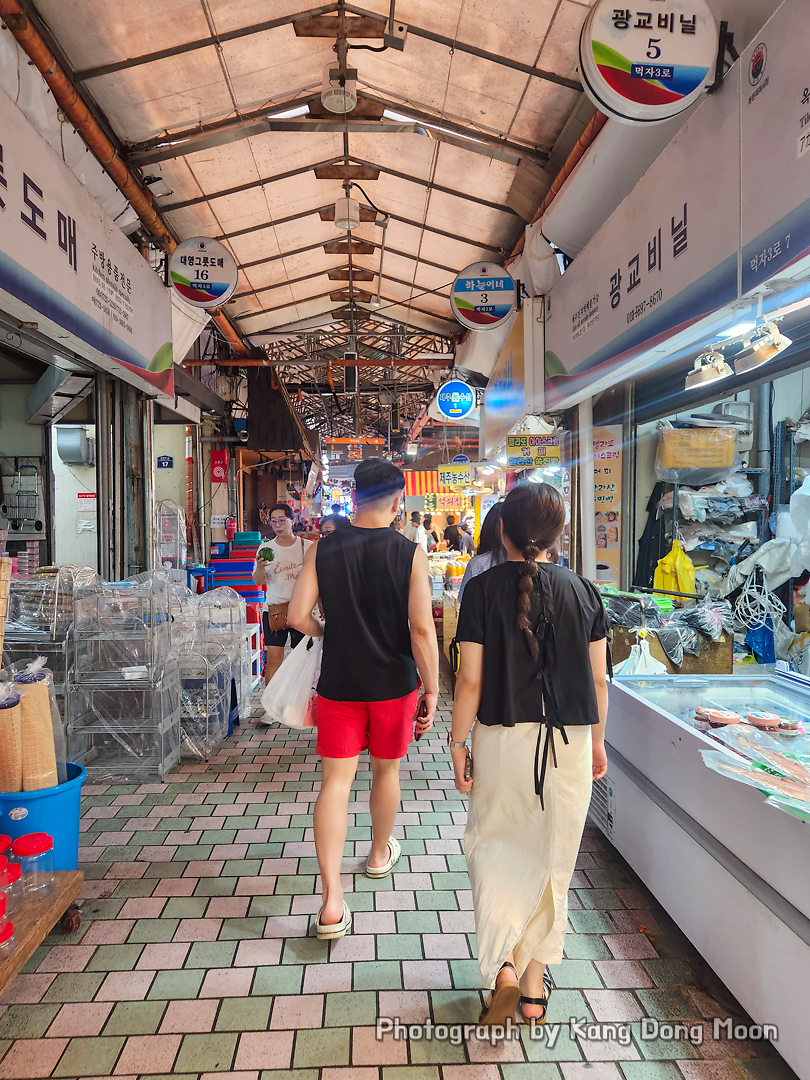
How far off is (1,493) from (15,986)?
5.94 m

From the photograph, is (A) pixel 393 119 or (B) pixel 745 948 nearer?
(B) pixel 745 948

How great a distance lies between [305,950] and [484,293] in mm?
5229

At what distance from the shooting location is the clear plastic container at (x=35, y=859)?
235 cm

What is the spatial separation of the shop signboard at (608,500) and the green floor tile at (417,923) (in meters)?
3.51

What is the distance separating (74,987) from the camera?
2.25 m

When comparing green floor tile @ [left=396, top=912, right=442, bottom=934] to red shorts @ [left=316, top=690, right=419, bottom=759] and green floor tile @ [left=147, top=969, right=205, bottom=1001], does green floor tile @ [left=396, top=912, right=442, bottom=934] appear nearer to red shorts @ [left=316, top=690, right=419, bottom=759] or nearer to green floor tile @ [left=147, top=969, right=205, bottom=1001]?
red shorts @ [left=316, top=690, right=419, bottom=759]

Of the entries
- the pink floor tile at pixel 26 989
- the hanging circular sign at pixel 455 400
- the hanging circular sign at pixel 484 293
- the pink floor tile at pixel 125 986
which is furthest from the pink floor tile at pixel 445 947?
the hanging circular sign at pixel 455 400

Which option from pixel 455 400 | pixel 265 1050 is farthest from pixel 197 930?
pixel 455 400

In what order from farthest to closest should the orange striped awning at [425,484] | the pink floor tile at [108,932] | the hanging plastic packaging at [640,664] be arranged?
1. the orange striped awning at [425,484]
2. the hanging plastic packaging at [640,664]
3. the pink floor tile at [108,932]

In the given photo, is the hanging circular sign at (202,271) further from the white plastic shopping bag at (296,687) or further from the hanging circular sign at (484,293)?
the white plastic shopping bag at (296,687)

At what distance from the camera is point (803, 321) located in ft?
11.0

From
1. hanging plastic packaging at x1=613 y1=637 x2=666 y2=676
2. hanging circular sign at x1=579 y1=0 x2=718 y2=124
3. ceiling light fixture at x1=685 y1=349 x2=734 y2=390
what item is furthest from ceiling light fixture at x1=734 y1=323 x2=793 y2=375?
hanging plastic packaging at x1=613 y1=637 x2=666 y2=676

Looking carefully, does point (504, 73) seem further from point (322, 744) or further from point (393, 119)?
point (322, 744)

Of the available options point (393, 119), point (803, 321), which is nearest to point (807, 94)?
point (803, 321)
